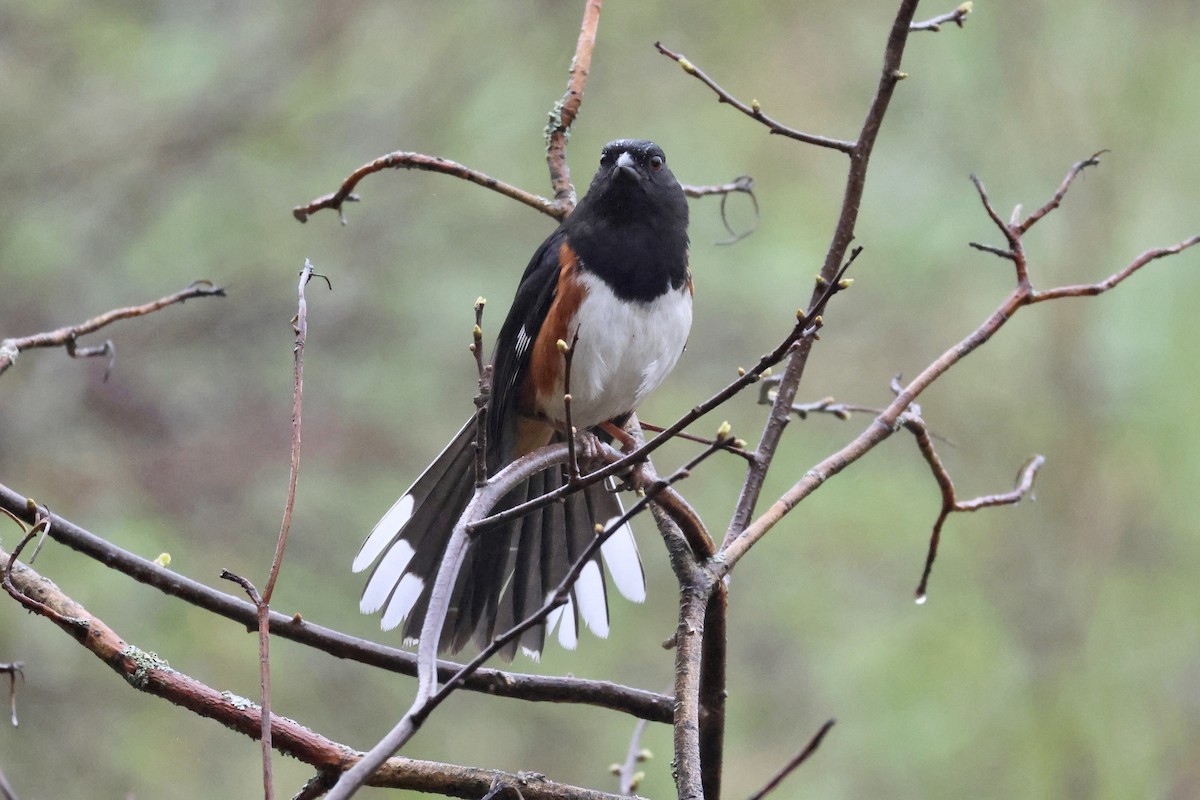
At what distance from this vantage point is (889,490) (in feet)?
18.8

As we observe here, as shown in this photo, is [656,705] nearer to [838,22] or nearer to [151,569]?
[151,569]

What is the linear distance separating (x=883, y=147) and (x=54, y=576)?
4.36 metres

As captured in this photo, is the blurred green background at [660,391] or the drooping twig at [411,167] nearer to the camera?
the drooping twig at [411,167]

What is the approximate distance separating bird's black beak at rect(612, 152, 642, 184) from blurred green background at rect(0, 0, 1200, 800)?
7.74 feet

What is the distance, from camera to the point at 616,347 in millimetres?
2752

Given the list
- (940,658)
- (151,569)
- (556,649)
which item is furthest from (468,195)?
(151,569)

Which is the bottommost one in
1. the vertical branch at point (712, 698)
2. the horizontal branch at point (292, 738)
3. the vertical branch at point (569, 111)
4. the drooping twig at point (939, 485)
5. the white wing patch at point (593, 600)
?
the horizontal branch at point (292, 738)

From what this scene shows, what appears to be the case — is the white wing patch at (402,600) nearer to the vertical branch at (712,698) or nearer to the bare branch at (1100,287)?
the vertical branch at (712,698)

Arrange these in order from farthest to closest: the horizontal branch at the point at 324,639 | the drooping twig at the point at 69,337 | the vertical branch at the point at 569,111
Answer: the vertical branch at the point at 569,111 < the drooping twig at the point at 69,337 < the horizontal branch at the point at 324,639

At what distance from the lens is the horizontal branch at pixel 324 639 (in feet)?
5.34

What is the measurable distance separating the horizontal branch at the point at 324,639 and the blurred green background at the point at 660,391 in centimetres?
277

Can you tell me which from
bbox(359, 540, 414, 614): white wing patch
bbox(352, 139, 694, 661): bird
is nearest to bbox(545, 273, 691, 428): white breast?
bbox(352, 139, 694, 661): bird

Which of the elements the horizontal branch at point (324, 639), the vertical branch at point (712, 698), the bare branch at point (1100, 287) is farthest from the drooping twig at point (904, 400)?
the horizontal branch at point (324, 639)

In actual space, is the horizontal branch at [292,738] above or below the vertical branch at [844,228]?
below
